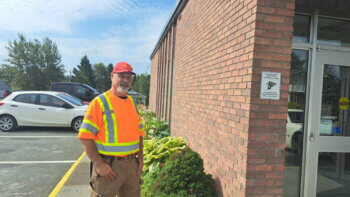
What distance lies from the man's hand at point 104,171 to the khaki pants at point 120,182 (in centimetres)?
5

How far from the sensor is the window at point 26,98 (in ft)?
30.9

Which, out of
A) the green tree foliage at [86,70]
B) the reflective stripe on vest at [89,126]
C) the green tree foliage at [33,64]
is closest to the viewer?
the reflective stripe on vest at [89,126]

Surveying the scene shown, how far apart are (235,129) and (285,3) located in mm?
1432

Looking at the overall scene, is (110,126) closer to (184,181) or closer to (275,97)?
(184,181)

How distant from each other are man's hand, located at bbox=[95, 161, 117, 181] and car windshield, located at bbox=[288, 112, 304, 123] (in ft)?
7.90

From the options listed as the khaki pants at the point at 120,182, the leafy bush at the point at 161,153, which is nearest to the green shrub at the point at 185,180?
the khaki pants at the point at 120,182

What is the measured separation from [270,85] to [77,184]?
3766 millimetres

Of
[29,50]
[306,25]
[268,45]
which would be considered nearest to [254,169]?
[268,45]

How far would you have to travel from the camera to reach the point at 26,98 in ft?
31.0

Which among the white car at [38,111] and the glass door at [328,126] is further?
the white car at [38,111]

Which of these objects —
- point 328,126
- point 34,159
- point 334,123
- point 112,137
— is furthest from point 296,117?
point 34,159

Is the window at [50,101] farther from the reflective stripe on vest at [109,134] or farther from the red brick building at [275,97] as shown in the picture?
the reflective stripe on vest at [109,134]

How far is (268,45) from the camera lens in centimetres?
238

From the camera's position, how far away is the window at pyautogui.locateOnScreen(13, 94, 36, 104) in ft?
30.9
